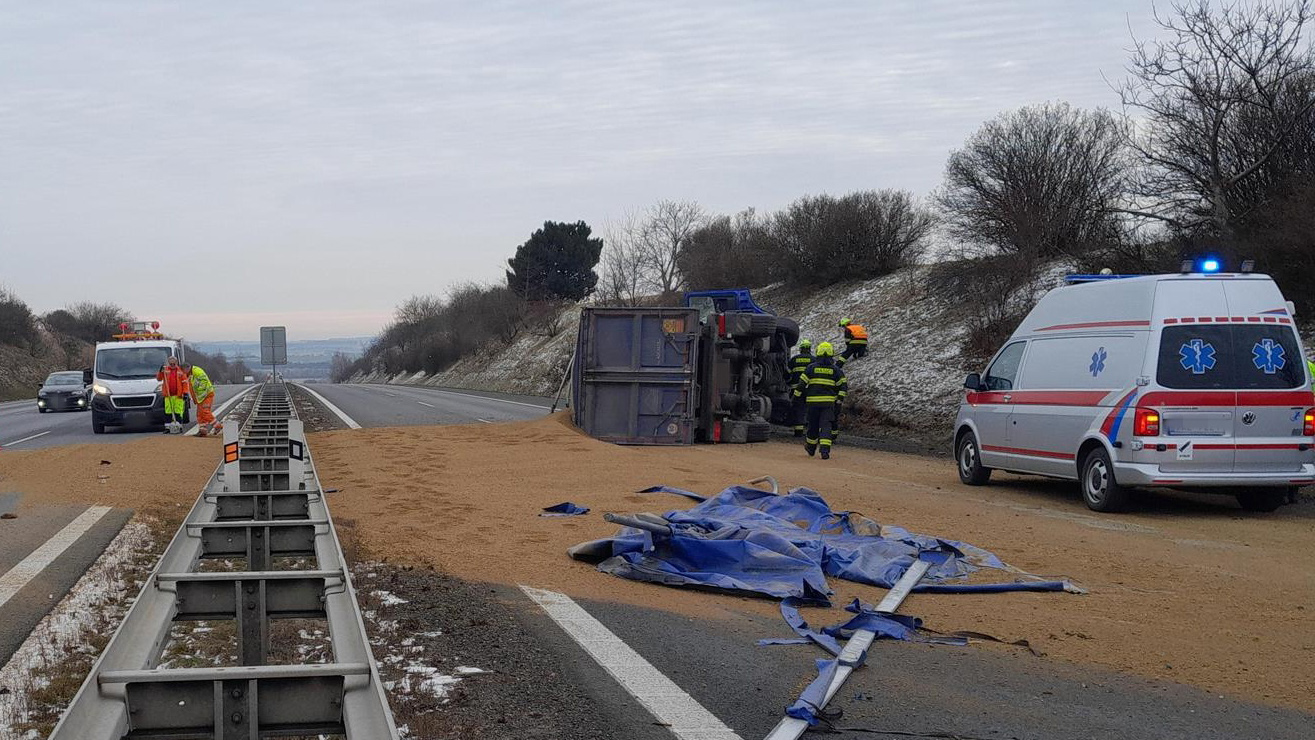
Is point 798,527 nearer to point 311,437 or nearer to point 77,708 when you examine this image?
point 77,708

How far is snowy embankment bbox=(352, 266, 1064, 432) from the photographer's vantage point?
24.3 meters

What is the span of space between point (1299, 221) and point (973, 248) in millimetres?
12798

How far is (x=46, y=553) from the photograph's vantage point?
29.3 ft

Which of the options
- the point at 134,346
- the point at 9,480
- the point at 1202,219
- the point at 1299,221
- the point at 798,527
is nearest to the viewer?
the point at 798,527

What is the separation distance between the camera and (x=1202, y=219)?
2123cm

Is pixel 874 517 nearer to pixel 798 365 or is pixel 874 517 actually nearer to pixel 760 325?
pixel 760 325

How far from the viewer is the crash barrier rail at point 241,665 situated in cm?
329

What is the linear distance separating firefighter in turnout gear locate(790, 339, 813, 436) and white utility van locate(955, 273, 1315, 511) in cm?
771

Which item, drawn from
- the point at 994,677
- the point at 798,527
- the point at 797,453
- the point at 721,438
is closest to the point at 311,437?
the point at 721,438

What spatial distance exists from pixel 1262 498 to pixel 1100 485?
1.75m

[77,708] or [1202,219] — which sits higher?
[1202,219]

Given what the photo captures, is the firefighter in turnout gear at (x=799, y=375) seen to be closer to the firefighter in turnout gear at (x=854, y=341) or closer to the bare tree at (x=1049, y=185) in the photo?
the firefighter in turnout gear at (x=854, y=341)

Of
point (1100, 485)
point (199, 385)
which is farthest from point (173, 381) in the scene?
point (1100, 485)

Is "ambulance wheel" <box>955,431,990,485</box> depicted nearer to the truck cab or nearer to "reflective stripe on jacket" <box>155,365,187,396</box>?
"reflective stripe on jacket" <box>155,365,187,396</box>
